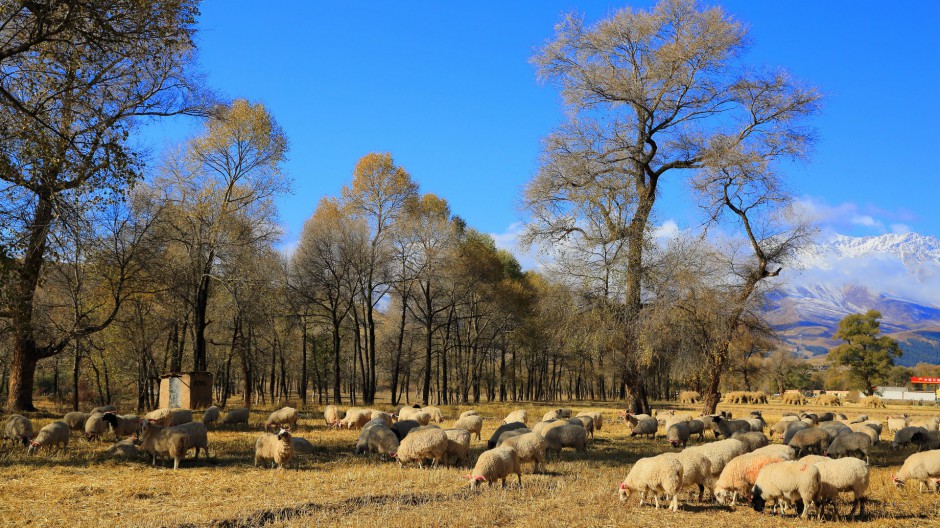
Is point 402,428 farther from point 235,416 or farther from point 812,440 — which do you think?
point 812,440

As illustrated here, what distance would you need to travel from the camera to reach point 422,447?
45.4ft

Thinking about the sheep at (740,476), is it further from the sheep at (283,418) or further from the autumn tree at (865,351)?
the autumn tree at (865,351)

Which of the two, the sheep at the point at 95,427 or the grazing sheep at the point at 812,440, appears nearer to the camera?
the grazing sheep at the point at 812,440

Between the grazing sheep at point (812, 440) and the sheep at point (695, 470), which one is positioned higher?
the sheep at point (695, 470)

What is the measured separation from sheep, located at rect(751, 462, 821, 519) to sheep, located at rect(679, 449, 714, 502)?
72 centimetres

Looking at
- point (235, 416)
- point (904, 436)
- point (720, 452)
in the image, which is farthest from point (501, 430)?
point (904, 436)

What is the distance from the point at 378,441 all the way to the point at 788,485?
8.78 m

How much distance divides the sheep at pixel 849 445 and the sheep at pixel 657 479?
7.18 metres

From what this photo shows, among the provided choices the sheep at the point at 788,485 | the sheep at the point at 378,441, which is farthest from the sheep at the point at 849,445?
the sheep at the point at 378,441

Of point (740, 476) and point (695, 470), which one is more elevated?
point (695, 470)

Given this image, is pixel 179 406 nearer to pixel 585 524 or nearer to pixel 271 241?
pixel 271 241

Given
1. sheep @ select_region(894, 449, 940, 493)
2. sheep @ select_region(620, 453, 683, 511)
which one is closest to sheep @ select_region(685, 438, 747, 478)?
sheep @ select_region(620, 453, 683, 511)

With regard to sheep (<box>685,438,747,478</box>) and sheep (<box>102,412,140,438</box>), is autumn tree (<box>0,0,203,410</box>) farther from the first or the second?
sheep (<box>685,438,747,478</box>)

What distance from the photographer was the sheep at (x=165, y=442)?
13328 millimetres
